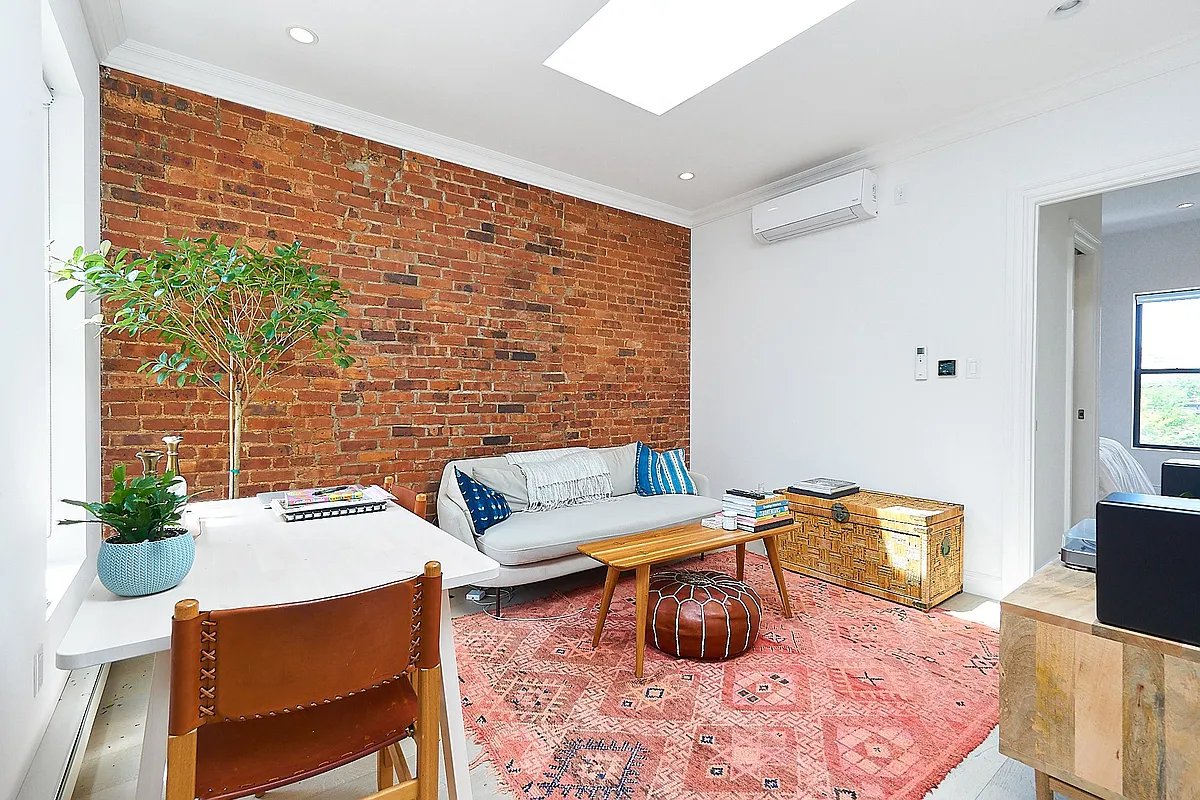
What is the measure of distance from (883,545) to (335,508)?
9.40ft

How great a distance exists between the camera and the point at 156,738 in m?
1.15

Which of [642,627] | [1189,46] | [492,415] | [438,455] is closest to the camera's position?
[642,627]

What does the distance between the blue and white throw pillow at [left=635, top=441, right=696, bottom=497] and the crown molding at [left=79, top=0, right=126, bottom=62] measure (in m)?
3.58

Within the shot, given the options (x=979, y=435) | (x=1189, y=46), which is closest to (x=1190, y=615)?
(x=979, y=435)

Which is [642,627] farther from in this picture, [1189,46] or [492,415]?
[1189,46]

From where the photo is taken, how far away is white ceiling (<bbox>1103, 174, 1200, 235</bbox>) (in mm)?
4316

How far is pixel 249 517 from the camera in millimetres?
2023

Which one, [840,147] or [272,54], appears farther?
[840,147]

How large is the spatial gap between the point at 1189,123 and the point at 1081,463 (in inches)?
92.9

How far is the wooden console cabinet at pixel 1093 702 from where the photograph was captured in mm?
1292

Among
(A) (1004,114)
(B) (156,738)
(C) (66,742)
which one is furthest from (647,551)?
(A) (1004,114)

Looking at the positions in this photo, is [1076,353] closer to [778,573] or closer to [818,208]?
[818,208]

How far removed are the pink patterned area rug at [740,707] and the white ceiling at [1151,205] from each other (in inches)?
150

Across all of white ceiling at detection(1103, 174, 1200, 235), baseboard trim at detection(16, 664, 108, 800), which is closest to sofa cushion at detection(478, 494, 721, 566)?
baseboard trim at detection(16, 664, 108, 800)
